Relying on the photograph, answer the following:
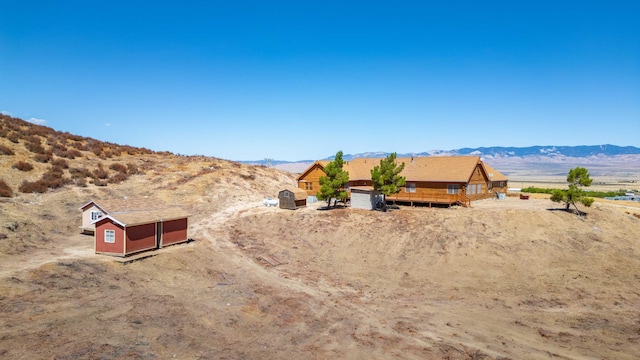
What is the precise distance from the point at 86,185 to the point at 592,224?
5342cm

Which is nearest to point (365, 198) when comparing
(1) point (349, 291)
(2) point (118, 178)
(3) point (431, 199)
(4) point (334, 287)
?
(3) point (431, 199)

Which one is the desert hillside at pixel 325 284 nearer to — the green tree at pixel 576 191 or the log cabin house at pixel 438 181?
the green tree at pixel 576 191

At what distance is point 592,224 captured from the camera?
34875 mm

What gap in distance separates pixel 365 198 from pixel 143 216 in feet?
77.3

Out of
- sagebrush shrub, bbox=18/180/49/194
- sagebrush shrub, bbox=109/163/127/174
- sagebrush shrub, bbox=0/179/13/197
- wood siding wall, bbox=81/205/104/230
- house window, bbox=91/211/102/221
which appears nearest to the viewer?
house window, bbox=91/211/102/221

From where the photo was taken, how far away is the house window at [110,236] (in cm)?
2607

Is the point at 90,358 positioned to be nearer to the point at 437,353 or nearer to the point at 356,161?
the point at 437,353

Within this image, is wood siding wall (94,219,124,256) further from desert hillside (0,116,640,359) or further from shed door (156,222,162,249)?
shed door (156,222,162,249)

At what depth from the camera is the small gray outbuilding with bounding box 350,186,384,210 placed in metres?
42.4

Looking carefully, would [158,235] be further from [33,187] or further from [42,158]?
[42,158]

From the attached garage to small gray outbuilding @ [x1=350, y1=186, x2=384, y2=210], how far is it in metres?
20.2

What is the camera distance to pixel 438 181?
1713 inches

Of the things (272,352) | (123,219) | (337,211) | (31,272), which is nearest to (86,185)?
(123,219)

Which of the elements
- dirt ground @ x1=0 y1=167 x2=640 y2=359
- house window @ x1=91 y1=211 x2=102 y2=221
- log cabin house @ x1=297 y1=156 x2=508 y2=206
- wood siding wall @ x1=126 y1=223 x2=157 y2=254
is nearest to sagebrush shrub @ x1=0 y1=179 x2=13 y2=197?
dirt ground @ x1=0 y1=167 x2=640 y2=359
